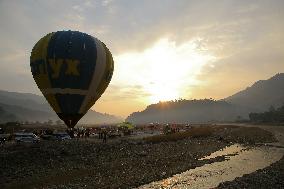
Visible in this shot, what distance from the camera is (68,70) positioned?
39.2 meters

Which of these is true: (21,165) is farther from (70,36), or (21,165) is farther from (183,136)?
(183,136)

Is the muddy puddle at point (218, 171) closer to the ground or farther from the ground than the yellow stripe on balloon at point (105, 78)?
closer to the ground

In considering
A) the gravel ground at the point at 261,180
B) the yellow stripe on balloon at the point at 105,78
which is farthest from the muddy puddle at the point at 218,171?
the yellow stripe on balloon at the point at 105,78

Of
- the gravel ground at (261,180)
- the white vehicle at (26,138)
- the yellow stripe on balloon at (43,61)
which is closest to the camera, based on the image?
the gravel ground at (261,180)

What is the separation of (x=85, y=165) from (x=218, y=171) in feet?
50.1

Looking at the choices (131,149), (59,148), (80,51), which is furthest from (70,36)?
(131,149)

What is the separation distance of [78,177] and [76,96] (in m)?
8.43

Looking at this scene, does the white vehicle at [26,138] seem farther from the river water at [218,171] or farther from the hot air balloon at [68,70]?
the river water at [218,171]

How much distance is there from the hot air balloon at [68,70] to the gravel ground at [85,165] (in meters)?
5.94

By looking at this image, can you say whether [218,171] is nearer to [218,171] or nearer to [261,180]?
[218,171]

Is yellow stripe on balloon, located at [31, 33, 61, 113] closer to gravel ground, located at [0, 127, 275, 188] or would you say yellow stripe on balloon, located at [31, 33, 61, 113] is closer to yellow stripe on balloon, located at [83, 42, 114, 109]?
yellow stripe on balloon, located at [83, 42, 114, 109]

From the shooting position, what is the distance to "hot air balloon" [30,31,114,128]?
3916 cm

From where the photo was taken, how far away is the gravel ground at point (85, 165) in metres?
34.8

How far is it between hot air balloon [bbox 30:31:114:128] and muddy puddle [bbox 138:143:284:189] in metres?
12.2
